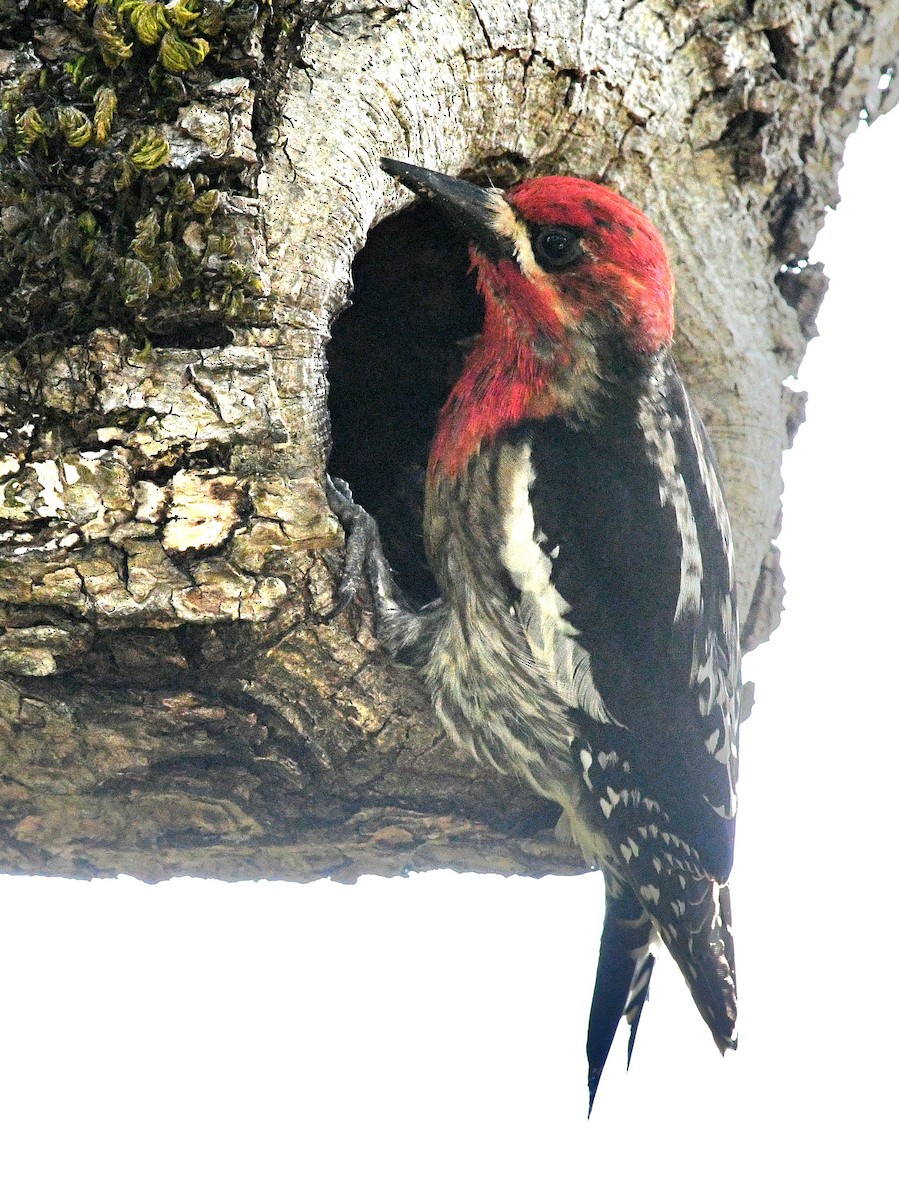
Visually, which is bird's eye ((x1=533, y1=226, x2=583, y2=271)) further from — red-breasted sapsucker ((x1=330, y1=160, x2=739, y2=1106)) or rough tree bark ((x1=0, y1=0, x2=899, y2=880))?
rough tree bark ((x1=0, y1=0, x2=899, y2=880))

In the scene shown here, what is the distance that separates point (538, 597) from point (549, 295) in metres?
0.63

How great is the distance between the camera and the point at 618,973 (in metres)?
2.76

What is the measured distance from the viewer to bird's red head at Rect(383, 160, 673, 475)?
2555mm

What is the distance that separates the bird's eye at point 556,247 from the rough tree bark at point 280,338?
22cm

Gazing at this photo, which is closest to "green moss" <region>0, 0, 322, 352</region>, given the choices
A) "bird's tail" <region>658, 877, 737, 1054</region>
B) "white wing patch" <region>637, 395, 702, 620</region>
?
"white wing patch" <region>637, 395, 702, 620</region>

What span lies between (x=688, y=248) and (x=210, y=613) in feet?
5.15

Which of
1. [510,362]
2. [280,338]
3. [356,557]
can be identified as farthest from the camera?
[510,362]

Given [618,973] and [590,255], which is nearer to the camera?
[590,255]

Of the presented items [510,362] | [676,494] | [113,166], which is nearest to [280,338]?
[113,166]

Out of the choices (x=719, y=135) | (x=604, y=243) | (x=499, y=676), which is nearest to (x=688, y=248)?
(x=719, y=135)

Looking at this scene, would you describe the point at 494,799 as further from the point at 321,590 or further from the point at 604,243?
the point at 604,243

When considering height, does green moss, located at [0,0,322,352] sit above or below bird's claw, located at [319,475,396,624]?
above

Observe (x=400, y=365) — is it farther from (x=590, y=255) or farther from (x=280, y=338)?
A: (x=280, y=338)

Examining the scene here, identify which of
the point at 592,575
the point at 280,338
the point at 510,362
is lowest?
the point at 592,575
